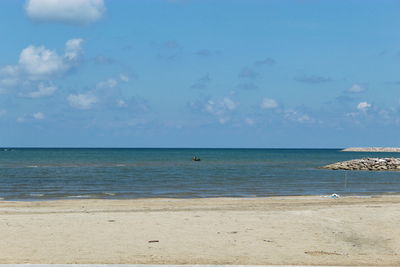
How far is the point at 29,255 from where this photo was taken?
38.8 feet

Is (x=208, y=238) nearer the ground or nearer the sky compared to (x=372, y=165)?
nearer the ground

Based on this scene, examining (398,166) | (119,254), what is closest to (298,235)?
(119,254)

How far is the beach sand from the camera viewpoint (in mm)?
11844

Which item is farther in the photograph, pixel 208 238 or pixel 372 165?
pixel 372 165

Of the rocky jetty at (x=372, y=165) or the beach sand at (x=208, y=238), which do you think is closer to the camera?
the beach sand at (x=208, y=238)

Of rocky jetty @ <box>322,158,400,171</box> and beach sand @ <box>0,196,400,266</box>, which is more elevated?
rocky jetty @ <box>322,158,400,171</box>

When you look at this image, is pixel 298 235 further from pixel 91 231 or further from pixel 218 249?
pixel 91 231

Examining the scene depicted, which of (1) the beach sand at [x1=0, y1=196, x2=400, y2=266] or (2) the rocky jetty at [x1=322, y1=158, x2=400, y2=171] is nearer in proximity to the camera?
(1) the beach sand at [x1=0, y1=196, x2=400, y2=266]

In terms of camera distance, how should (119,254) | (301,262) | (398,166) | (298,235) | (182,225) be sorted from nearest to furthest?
(301,262) < (119,254) < (298,235) < (182,225) < (398,166)

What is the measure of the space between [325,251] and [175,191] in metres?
23.9

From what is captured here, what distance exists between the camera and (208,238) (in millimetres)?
14133

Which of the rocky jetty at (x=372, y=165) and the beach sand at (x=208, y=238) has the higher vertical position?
the rocky jetty at (x=372, y=165)

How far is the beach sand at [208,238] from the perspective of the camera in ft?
38.9

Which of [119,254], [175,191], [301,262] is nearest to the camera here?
[301,262]
